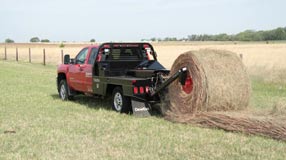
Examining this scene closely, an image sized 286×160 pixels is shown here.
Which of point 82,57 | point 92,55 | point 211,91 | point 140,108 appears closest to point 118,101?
point 140,108

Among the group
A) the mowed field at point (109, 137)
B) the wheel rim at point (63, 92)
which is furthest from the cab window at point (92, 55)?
the wheel rim at point (63, 92)

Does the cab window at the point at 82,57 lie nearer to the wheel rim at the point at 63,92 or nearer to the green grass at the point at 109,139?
the wheel rim at the point at 63,92

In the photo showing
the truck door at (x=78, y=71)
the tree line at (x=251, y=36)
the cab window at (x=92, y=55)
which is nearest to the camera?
the cab window at (x=92, y=55)

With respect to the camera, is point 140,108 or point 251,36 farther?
point 251,36

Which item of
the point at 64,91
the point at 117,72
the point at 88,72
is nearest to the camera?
the point at 117,72

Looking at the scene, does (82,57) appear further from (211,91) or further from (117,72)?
(211,91)

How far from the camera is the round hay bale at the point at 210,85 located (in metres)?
8.48

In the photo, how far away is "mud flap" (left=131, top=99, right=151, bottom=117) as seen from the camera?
32.0 feet

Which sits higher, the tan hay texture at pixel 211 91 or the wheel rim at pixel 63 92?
the tan hay texture at pixel 211 91

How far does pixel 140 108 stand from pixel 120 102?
627 millimetres

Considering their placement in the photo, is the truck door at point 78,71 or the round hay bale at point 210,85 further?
the truck door at point 78,71

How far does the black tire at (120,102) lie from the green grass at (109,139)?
0.25m

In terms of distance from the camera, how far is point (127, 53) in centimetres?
1160

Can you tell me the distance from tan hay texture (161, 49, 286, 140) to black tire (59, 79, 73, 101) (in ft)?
14.6
